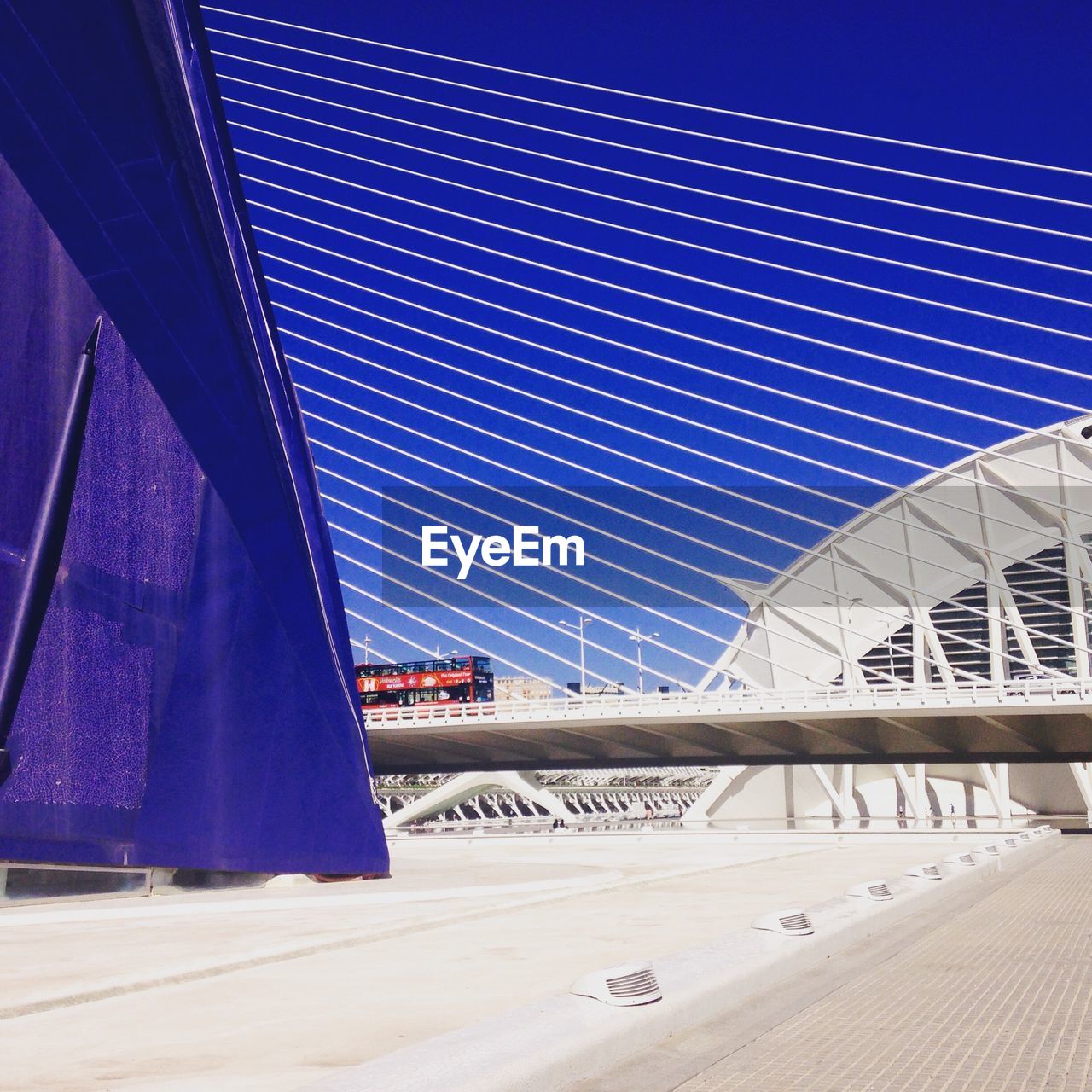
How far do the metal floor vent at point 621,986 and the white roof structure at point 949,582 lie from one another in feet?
154

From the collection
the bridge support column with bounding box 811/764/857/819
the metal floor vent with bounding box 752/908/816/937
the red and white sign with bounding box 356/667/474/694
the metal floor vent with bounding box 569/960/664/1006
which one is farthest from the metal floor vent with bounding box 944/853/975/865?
the bridge support column with bounding box 811/764/857/819

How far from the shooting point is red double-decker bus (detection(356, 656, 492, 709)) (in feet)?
174

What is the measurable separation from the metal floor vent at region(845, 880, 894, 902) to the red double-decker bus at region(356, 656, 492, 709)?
40.5 m

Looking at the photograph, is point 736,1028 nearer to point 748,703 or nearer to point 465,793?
point 748,703

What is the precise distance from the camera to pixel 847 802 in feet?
194

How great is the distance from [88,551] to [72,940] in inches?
159

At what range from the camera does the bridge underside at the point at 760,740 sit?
38438 mm

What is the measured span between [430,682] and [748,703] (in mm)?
20220

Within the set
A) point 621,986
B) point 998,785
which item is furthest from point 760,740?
point 621,986

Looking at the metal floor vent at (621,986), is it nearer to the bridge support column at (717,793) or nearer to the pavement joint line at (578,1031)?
the pavement joint line at (578,1031)

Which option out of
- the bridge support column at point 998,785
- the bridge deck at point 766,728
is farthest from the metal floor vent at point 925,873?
the bridge support column at point 998,785

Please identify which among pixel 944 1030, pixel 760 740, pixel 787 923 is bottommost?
pixel 944 1030

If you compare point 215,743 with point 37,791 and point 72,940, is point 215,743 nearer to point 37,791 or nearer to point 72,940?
point 37,791

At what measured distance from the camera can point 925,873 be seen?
586 inches
